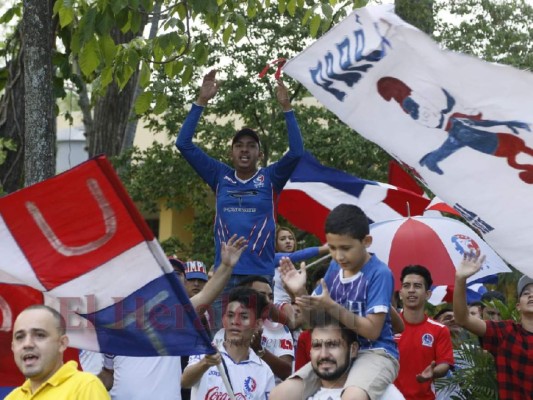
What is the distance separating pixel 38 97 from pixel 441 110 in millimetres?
3145

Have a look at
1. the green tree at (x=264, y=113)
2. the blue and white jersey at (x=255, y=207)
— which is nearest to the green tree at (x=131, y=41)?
the blue and white jersey at (x=255, y=207)

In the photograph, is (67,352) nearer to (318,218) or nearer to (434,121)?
(434,121)

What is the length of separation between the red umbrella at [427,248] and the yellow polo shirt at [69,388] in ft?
16.6

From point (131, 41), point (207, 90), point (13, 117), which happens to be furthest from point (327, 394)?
point (13, 117)

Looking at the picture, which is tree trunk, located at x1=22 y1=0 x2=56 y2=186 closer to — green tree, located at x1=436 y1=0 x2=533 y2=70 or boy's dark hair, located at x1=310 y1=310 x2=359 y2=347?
boy's dark hair, located at x1=310 y1=310 x2=359 y2=347

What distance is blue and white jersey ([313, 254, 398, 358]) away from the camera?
21.8 ft

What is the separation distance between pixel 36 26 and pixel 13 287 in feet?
7.39

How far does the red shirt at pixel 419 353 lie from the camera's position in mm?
8727

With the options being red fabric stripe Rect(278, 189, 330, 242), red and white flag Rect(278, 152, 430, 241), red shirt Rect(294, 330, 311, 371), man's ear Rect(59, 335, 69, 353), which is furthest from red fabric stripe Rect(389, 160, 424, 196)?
man's ear Rect(59, 335, 69, 353)

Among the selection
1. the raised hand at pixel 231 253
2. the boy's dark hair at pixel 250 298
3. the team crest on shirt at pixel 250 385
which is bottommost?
the team crest on shirt at pixel 250 385

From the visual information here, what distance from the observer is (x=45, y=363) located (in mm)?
5867

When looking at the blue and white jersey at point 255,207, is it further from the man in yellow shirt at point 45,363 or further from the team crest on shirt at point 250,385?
the man in yellow shirt at point 45,363

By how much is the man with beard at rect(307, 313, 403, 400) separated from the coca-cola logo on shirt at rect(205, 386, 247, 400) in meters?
0.90

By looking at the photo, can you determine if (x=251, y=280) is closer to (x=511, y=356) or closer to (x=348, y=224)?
(x=348, y=224)
